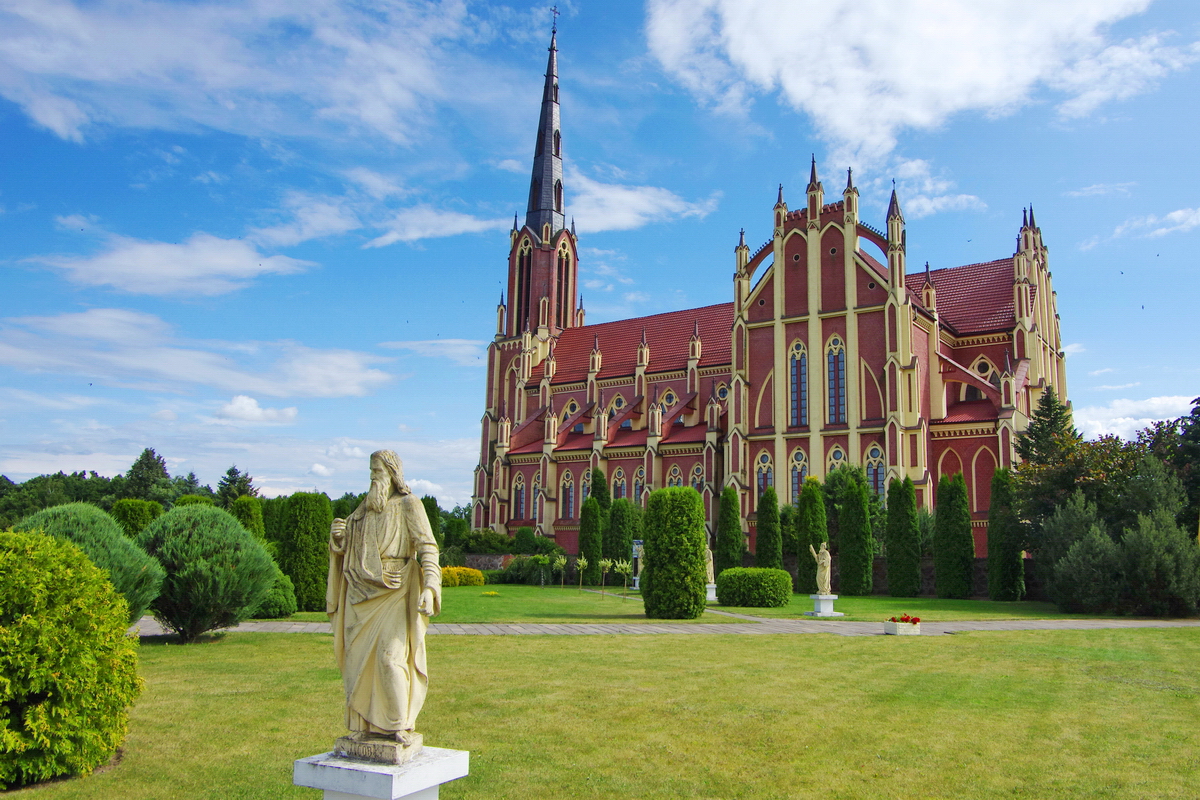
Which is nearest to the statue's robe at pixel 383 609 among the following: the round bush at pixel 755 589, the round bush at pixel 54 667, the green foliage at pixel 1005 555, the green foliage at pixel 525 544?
the round bush at pixel 54 667

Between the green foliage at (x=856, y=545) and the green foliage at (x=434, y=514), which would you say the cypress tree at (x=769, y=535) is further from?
the green foliage at (x=434, y=514)

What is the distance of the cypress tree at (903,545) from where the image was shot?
36.0m

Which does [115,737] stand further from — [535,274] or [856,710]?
[535,274]

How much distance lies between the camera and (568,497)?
185 feet

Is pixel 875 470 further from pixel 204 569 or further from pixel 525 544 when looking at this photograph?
pixel 204 569

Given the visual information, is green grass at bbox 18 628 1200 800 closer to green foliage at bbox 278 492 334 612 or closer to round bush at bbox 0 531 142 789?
round bush at bbox 0 531 142 789

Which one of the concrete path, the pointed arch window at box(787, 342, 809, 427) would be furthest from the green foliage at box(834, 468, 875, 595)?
the concrete path

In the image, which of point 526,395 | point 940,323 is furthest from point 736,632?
point 526,395

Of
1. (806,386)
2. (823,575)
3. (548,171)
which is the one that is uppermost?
(548,171)

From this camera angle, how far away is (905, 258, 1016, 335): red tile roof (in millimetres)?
47562

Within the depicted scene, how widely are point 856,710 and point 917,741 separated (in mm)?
1464

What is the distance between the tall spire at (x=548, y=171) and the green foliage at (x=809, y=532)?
35.4 meters

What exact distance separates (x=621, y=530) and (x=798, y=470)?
10035mm

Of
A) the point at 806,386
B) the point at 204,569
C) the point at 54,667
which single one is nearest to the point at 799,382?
the point at 806,386
